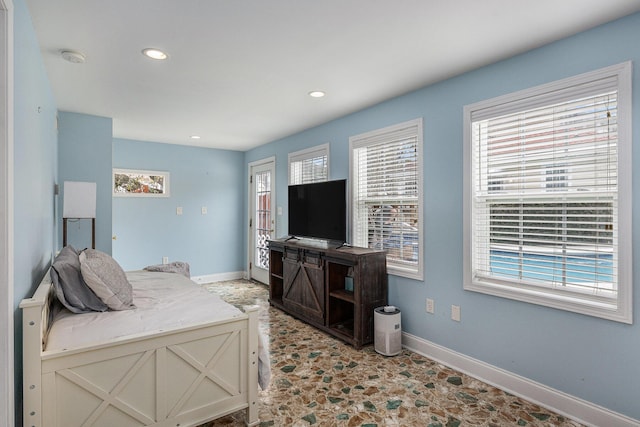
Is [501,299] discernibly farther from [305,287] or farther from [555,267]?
[305,287]

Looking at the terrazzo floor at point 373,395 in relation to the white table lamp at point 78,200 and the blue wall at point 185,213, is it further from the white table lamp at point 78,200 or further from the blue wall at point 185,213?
the blue wall at point 185,213

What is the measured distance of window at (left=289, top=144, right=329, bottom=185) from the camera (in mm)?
4359

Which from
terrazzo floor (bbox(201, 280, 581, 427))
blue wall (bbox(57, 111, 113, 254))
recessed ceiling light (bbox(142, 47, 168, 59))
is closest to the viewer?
terrazzo floor (bbox(201, 280, 581, 427))

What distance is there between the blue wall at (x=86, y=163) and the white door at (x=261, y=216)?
7.53 ft

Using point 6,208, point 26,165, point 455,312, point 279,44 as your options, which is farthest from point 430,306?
point 26,165

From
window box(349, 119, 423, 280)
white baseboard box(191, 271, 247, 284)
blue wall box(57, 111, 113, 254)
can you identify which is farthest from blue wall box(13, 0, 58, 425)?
Answer: white baseboard box(191, 271, 247, 284)

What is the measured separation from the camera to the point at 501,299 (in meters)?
2.54

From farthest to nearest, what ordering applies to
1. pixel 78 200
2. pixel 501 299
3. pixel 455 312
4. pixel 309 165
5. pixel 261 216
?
pixel 261 216 → pixel 309 165 → pixel 78 200 → pixel 455 312 → pixel 501 299

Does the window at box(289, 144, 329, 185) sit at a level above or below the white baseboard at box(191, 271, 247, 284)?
above

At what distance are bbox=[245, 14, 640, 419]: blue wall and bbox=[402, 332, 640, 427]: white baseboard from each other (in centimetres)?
4

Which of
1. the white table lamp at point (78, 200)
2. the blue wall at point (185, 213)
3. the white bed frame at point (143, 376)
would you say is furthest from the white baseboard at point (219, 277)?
the white bed frame at point (143, 376)

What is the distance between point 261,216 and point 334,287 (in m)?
2.75

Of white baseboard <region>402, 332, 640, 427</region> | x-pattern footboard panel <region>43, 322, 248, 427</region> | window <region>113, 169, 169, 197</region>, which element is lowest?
white baseboard <region>402, 332, 640, 427</region>

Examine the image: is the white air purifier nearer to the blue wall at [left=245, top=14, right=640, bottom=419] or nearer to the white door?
the blue wall at [left=245, top=14, right=640, bottom=419]
